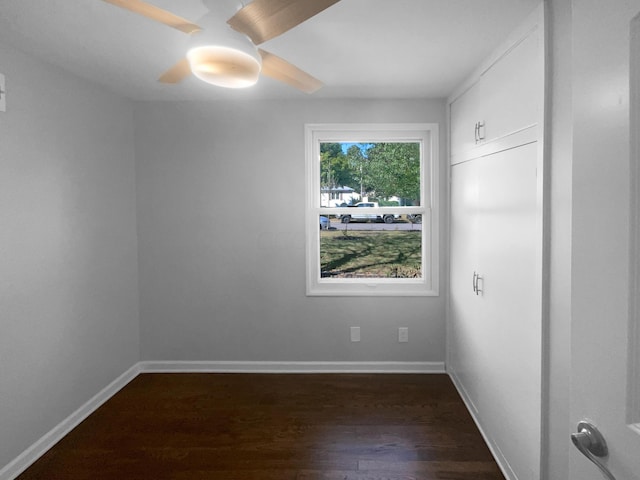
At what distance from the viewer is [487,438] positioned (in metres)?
2.41

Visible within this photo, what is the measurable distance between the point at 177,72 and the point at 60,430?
7.77 feet

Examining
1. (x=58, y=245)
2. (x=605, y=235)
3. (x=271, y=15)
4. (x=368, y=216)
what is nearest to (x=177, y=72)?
(x=271, y=15)

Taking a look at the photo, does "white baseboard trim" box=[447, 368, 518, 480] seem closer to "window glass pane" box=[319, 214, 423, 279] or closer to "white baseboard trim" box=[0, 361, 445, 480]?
"white baseboard trim" box=[0, 361, 445, 480]

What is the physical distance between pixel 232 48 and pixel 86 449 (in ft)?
8.16

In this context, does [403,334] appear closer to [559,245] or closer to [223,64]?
[559,245]

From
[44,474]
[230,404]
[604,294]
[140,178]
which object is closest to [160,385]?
[230,404]

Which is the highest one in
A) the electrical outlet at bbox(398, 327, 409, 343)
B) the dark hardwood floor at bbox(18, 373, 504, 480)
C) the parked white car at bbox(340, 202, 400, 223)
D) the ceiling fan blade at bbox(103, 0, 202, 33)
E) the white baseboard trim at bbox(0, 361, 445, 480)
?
the ceiling fan blade at bbox(103, 0, 202, 33)

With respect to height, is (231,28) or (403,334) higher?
(231,28)

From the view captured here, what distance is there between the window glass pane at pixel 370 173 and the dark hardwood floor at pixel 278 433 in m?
1.59

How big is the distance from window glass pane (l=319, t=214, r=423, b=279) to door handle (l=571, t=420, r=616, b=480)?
2.75 meters

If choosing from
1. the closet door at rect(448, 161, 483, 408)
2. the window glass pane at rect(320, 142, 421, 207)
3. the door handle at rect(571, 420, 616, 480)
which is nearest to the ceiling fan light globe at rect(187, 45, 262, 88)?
the door handle at rect(571, 420, 616, 480)

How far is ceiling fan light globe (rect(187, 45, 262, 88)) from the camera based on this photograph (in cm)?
148

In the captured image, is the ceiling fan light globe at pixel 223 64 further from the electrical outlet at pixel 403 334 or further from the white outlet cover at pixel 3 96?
the electrical outlet at pixel 403 334

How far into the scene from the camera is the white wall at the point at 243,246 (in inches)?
132
